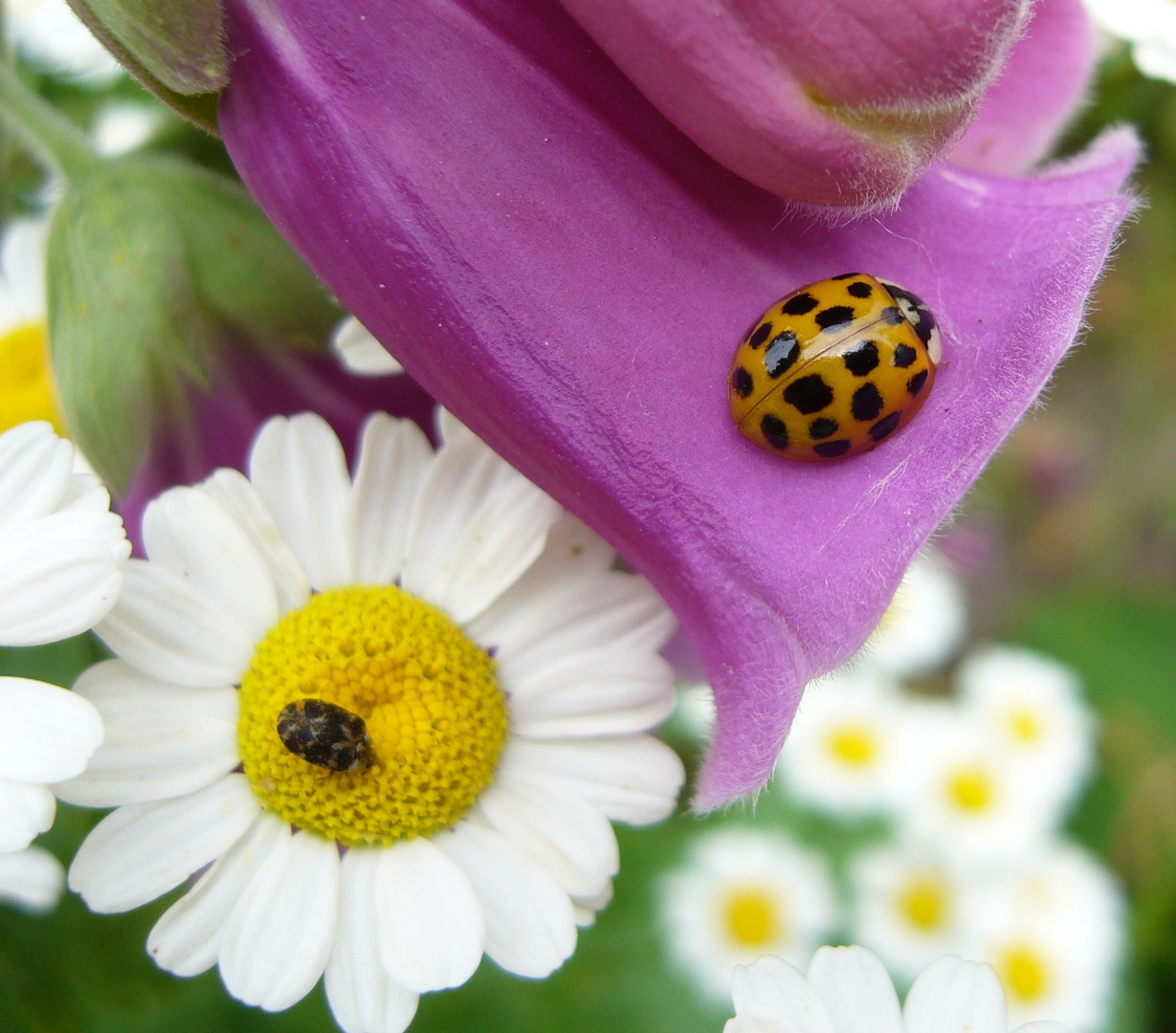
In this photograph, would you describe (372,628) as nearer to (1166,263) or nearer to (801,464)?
(801,464)

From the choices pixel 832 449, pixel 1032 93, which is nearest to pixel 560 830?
pixel 832 449

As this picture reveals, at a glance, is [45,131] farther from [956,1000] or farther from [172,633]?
[956,1000]

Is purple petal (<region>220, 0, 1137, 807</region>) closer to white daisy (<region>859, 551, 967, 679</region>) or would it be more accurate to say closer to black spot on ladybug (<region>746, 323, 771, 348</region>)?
black spot on ladybug (<region>746, 323, 771, 348</region>)

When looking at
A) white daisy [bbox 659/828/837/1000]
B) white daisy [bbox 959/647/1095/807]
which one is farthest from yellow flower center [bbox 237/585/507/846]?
white daisy [bbox 959/647/1095/807]

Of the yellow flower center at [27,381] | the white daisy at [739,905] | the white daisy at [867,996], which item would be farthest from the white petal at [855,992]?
the white daisy at [739,905]

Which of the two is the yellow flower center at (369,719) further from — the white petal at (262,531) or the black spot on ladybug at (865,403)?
the black spot on ladybug at (865,403)
